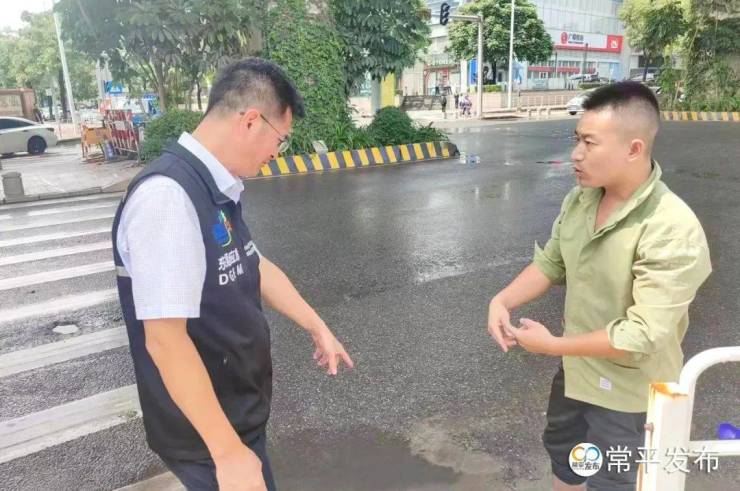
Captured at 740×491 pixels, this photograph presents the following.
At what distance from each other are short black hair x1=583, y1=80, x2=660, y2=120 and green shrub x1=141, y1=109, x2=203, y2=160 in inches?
526

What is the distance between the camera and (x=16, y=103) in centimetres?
2591

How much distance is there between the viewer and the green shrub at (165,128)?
1408 centimetres

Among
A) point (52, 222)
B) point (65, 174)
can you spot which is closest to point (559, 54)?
point (65, 174)

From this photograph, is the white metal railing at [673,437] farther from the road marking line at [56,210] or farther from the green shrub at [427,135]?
the green shrub at [427,135]

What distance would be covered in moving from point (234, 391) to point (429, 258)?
481 centimetres

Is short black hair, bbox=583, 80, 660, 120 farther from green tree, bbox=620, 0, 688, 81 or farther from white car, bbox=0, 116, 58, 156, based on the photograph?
green tree, bbox=620, 0, 688, 81

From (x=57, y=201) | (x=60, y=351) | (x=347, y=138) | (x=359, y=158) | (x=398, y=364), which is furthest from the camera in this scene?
(x=347, y=138)

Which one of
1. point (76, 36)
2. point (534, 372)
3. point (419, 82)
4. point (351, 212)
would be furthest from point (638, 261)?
point (419, 82)

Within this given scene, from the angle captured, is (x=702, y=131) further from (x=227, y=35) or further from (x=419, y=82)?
(x=419, y=82)

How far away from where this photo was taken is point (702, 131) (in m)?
20.2

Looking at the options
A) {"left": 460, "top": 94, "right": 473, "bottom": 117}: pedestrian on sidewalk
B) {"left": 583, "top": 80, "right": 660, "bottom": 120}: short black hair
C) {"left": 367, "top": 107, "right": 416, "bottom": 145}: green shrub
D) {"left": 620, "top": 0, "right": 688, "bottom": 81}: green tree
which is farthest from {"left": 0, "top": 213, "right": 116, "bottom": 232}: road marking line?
{"left": 620, "top": 0, "right": 688, "bottom": 81}: green tree

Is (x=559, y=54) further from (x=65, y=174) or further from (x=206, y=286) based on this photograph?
(x=206, y=286)

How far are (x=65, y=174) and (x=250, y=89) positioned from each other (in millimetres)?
15202

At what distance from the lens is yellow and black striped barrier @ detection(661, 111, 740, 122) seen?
979 inches
